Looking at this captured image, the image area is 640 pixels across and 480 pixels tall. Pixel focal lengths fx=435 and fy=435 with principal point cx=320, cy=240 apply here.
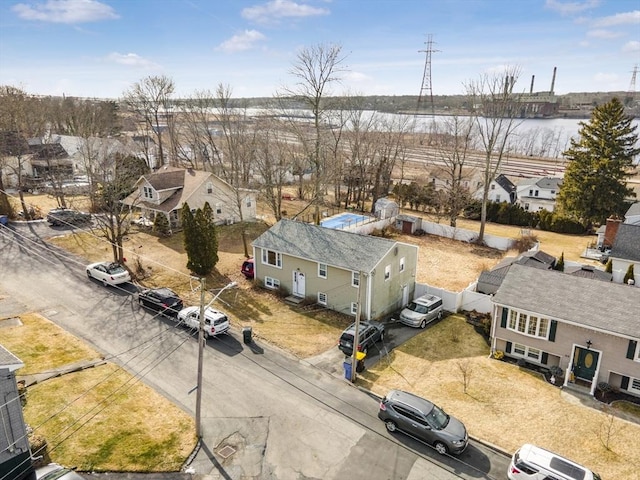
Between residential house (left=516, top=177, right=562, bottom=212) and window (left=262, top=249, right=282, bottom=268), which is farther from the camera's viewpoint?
residential house (left=516, top=177, right=562, bottom=212)

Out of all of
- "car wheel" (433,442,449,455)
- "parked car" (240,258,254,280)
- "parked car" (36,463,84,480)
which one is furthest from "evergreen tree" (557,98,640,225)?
"parked car" (36,463,84,480)

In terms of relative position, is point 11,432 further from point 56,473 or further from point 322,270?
point 322,270

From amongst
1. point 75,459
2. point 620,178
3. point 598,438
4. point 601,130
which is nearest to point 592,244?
point 620,178

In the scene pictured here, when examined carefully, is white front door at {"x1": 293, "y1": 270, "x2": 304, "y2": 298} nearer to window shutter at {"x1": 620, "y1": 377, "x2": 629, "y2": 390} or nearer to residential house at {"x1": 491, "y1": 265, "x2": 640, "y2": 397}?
residential house at {"x1": 491, "y1": 265, "x2": 640, "y2": 397}


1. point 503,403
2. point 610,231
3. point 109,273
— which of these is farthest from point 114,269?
point 610,231

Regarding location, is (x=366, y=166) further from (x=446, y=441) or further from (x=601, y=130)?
(x=446, y=441)

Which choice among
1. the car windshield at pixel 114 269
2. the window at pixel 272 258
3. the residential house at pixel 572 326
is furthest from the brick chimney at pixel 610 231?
the car windshield at pixel 114 269
